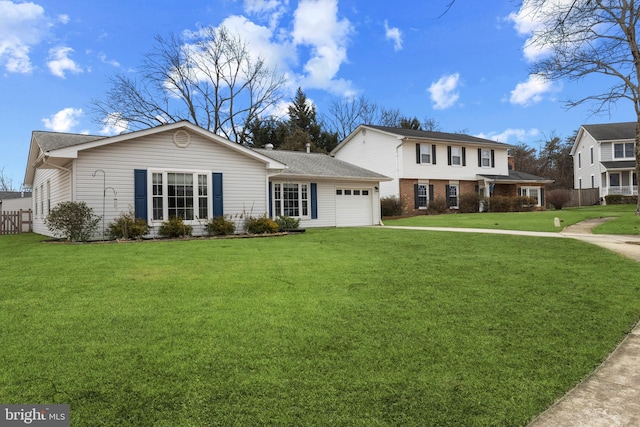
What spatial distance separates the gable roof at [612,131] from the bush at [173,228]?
4059 cm

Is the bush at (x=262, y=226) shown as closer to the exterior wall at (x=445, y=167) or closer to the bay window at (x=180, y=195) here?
the bay window at (x=180, y=195)

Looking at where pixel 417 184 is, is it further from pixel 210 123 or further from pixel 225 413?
pixel 225 413

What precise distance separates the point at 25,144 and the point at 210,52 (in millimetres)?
20050

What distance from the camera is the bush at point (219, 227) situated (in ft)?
46.3

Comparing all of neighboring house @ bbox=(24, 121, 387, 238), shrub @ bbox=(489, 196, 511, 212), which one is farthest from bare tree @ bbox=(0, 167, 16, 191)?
shrub @ bbox=(489, 196, 511, 212)

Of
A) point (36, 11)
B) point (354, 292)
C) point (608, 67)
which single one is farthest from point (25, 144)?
point (608, 67)

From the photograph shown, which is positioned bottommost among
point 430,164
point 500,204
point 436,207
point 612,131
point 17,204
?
point 436,207

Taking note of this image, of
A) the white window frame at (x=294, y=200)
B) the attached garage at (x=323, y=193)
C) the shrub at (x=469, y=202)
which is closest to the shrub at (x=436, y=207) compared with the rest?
the shrub at (x=469, y=202)

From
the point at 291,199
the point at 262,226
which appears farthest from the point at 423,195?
the point at 262,226

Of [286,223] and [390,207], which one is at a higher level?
[390,207]

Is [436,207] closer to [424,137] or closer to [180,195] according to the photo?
[424,137]

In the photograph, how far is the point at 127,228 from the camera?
12.5 metres

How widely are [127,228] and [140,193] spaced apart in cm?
133

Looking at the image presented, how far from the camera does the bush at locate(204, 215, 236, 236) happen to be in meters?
14.1
